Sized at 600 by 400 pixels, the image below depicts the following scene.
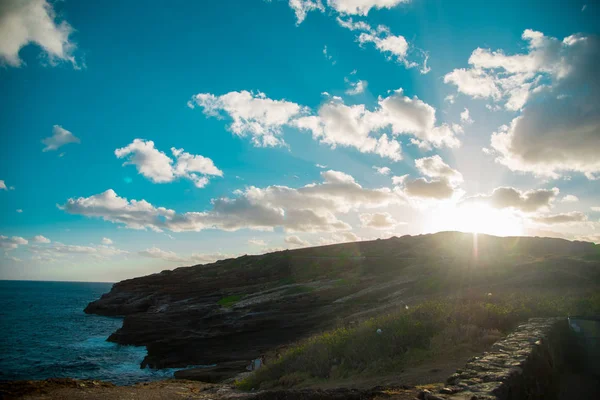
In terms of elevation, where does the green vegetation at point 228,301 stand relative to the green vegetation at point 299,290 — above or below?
below

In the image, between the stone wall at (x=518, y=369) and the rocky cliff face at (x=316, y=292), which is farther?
the rocky cliff face at (x=316, y=292)

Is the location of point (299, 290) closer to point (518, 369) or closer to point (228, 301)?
point (228, 301)

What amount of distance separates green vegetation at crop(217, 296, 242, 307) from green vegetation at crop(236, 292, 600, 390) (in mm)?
34425

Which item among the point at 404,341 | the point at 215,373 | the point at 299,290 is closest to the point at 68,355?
the point at 215,373

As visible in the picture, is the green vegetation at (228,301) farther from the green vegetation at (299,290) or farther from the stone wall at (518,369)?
the stone wall at (518,369)

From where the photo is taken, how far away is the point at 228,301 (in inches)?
2015

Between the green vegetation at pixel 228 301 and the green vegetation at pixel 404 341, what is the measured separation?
113 ft

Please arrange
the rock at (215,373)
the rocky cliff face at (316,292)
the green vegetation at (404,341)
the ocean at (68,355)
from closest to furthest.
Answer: the green vegetation at (404,341) < the rock at (215,373) < the ocean at (68,355) < the rocky cliff face at (316,292)

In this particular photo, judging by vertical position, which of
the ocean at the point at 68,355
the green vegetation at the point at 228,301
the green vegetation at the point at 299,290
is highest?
the green vegetation at the point at 299,290

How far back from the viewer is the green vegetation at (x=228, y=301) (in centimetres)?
4923

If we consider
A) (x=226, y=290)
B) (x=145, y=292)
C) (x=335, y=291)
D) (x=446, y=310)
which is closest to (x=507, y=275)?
(x=335, y=291)

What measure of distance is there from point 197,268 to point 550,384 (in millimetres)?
97159

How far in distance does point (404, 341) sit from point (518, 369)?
6150mm

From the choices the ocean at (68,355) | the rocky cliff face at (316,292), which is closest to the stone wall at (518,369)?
the rocky cliff face at (316,292)
